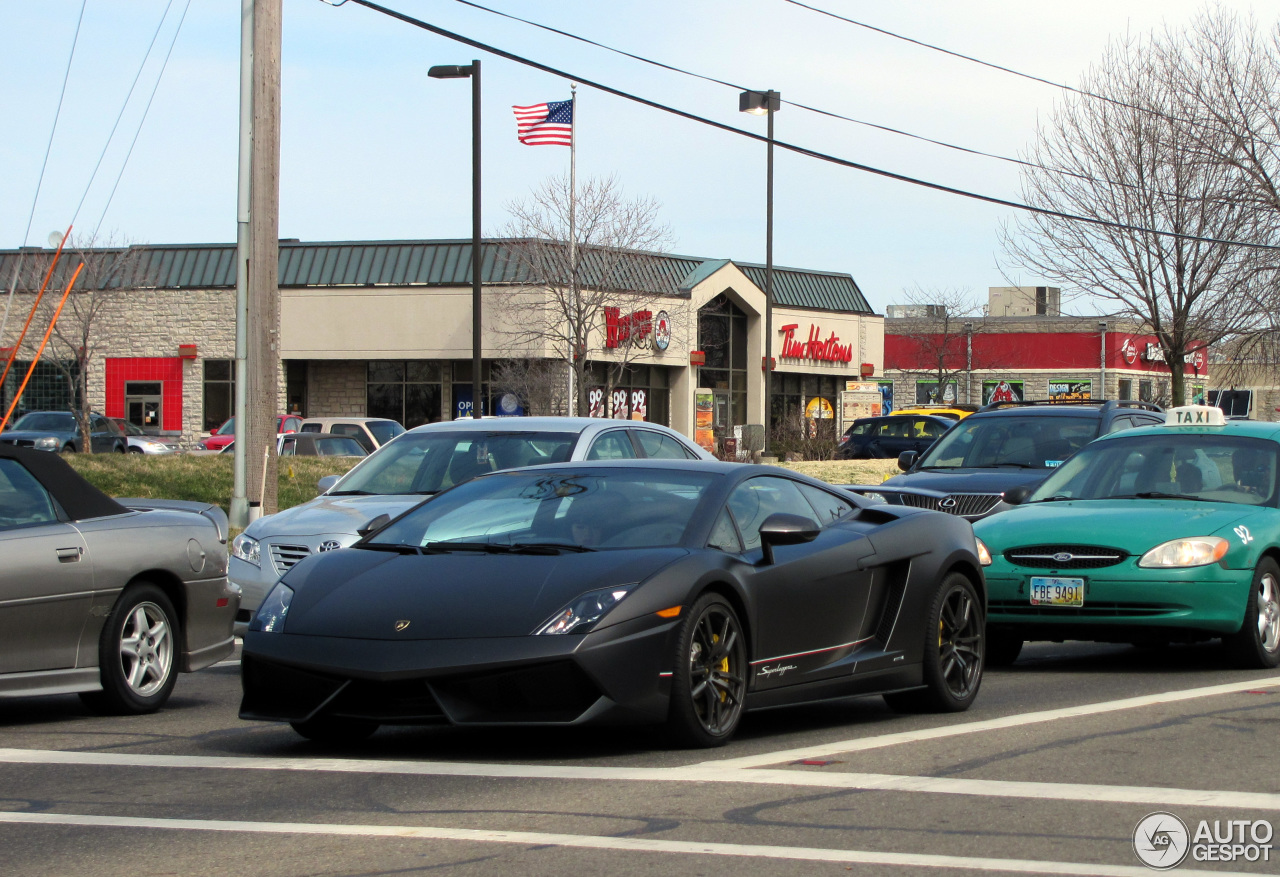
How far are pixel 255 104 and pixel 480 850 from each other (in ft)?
43.5

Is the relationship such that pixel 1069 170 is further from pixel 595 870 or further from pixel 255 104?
pixel 595 870

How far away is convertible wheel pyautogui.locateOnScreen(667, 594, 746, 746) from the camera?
6.45 metres

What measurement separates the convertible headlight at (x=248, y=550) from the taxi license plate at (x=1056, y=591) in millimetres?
5050

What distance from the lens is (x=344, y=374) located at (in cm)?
4778

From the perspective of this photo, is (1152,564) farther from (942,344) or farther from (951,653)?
(942,344)

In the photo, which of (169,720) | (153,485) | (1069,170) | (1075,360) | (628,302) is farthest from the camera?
(1075,360)

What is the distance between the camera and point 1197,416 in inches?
Result: 463

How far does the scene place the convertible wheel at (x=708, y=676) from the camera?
6.45 metres

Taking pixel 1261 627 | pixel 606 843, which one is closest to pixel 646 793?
pixel 606 843

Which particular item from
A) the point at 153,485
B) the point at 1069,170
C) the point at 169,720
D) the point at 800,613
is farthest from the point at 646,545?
the point at 1069,170

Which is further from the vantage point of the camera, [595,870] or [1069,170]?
[1069,170]

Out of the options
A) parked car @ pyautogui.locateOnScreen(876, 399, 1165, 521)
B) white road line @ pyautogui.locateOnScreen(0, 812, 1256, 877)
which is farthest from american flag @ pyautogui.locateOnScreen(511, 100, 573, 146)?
white road line @ pyautogui.locateOnScreen(0, 812, 1256, 877)

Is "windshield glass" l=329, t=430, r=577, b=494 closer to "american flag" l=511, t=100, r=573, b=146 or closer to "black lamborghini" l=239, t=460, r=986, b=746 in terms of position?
"black lamborghini" l=239, t=460, r=986, b=746

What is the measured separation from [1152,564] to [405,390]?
129 feet
